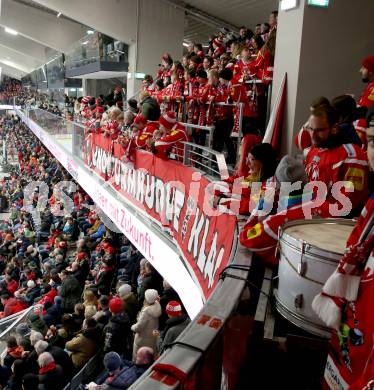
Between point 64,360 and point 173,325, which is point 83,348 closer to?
point 64,360

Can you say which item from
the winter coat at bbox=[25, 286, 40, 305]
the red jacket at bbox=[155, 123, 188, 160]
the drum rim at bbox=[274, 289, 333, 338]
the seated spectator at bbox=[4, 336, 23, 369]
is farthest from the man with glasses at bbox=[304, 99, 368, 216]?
the winter coat at bbox=[25, 286, 40, 305]

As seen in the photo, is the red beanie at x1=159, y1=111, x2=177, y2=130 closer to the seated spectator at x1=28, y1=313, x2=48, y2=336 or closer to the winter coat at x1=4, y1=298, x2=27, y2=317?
the seated spectator at x1=28, y1=313, x2=48, y2=336

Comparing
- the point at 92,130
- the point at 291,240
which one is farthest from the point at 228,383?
the point at 92,130

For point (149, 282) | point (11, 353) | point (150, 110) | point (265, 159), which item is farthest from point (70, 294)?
point (265, 159)

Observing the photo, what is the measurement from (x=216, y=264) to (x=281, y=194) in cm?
101

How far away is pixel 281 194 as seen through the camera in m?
2.70

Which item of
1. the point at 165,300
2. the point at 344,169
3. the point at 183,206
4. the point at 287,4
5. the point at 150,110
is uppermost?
the point at 287,4

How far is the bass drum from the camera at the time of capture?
6.17 feet

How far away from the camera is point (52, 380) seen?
5.26 metres

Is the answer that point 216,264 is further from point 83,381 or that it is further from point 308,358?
point 83,381

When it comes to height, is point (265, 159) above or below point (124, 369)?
above

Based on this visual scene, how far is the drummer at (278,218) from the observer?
2.56 m

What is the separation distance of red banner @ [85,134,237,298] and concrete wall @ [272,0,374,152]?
1416 mm

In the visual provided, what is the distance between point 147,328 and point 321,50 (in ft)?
12.6
